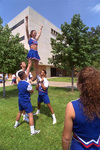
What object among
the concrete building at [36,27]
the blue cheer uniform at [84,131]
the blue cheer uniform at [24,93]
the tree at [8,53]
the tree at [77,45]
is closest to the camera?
the blue cheer uniform at [84,131]

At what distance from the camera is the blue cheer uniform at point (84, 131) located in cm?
101

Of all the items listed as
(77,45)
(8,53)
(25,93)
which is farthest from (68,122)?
(77,45)

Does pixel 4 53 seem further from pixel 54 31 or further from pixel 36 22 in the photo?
pixel 54 31

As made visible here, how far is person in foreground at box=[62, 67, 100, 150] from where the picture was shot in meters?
1.01

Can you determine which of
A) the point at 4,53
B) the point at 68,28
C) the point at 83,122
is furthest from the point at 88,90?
the point at 68,28

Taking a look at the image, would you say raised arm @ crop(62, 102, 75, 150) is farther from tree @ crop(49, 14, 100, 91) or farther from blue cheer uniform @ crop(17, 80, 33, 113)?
tree @ crop(49, 14, 100, 91)

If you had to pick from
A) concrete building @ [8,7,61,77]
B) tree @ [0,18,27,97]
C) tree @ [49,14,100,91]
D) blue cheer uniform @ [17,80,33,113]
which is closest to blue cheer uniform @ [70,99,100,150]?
blue cheer uniform @ [17,80,33,113]

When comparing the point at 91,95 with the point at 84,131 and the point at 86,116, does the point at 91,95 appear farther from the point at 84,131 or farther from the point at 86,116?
the point at 84,131

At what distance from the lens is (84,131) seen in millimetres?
1028

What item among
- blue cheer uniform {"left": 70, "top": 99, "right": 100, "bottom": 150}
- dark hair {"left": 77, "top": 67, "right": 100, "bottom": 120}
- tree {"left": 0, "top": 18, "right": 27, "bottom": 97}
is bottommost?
blue cheer uniform {"left": 70, "top": 99, "right": 100, "bottom": 150}

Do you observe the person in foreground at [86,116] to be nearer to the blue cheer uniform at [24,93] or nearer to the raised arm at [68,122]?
the raised arm at [68,122]

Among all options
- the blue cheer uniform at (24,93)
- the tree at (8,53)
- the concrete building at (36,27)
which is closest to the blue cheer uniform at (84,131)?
the blue cheer uniform at (24,93)

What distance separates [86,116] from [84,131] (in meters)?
0.18

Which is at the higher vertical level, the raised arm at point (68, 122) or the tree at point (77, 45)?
the tree at point (77, 45)
